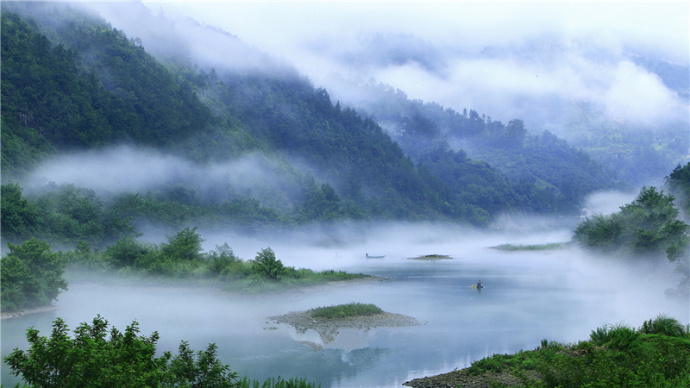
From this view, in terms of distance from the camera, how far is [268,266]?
45.8m

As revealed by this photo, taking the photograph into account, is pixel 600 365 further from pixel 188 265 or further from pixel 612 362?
pixel 188 265

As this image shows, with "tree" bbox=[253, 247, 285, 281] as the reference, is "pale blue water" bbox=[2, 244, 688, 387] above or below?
below

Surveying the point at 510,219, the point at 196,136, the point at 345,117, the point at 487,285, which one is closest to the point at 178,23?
the point at 345,117

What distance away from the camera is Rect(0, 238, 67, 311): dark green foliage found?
1190 inches

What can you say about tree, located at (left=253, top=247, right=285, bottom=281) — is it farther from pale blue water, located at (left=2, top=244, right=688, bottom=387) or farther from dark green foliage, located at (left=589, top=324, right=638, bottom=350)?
dark green foliage, located at (left=589, top=324, right=638, bottom=350)

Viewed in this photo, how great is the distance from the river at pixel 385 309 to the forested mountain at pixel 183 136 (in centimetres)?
1805

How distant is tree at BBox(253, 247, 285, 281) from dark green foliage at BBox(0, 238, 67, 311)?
48.9 ft

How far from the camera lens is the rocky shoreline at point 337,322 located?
29.6 m

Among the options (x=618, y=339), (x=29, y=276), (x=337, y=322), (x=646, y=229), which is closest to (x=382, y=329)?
(x=337, y=322)

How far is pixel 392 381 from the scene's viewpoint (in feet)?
65.1

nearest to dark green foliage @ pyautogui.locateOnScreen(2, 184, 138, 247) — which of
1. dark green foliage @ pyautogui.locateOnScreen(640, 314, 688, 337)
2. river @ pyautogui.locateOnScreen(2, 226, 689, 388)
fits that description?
river @ pyautogui.locateOnScreen(2, 226, 689, 388)

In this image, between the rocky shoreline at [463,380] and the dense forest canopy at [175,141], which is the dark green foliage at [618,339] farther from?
the dense forest canopy at [175,141]

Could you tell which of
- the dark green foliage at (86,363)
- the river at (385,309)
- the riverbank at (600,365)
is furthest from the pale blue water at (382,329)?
the dark green foliage at (86,363)

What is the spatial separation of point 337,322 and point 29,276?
663 inches
